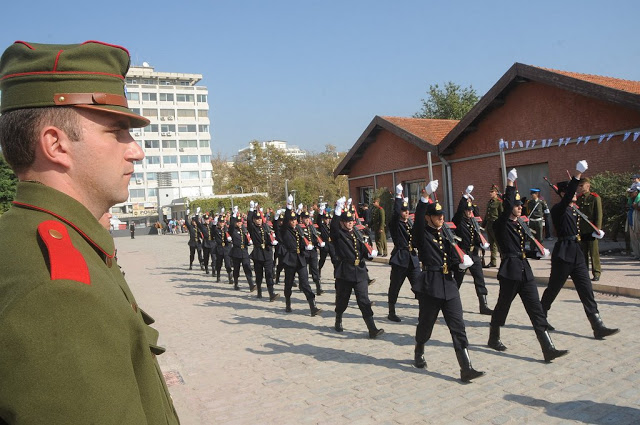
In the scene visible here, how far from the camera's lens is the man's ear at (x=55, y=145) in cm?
122

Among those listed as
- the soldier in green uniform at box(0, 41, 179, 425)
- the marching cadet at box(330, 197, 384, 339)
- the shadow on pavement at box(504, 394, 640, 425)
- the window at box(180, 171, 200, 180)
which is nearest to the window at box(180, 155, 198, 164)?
the window at box(180, 171, 200, 180)

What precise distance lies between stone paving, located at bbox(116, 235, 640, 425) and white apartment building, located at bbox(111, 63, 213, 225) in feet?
225

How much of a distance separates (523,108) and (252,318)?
13.6 metres

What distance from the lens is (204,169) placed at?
81.2 metres

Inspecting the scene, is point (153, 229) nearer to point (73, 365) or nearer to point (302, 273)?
point (302, 273)

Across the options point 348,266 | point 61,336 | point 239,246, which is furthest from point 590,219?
point 61,336

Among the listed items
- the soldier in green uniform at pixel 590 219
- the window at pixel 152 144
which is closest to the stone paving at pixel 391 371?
the soldier in green uniform at pixel 590 219

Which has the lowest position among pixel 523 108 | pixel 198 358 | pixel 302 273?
pixel 198 358

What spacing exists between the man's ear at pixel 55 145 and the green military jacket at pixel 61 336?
0.39ft

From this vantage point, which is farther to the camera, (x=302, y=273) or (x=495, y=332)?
(x=302, y=273)

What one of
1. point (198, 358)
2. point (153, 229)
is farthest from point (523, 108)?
point (153, 229)

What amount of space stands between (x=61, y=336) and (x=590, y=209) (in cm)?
1052

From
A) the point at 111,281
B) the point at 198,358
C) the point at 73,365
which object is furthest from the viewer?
the point at 198,358

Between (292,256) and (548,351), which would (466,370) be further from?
(292,256)
